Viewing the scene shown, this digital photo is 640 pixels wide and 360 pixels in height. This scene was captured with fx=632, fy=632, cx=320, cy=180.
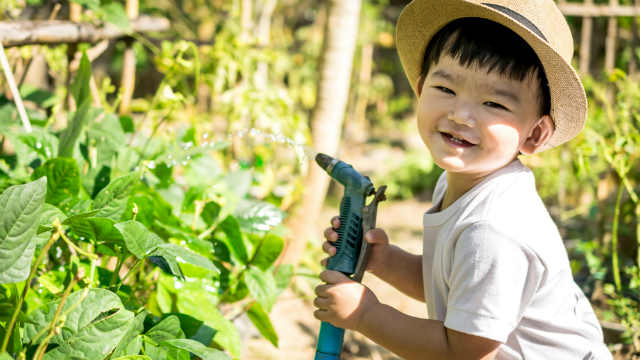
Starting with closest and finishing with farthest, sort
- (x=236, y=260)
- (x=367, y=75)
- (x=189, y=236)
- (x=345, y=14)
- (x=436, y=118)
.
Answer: (x=436, y=118) < (x=189, y=236) < (x=236, y=260) < (x=345, y=14) < (x=367, y=75)

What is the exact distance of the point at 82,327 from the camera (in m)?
1.04

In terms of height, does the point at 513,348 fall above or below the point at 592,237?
above

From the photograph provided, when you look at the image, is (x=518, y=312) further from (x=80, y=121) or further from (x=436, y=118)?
(x=80, y=121)

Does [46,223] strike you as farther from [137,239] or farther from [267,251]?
[267,251]

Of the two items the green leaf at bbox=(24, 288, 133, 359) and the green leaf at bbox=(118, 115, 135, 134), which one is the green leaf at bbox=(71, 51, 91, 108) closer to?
the green leaf at bbox=(118, 115, 135, 134)

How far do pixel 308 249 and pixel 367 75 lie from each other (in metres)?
4.91

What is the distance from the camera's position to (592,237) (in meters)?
2.91

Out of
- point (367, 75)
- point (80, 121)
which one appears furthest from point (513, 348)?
point (367, 75)

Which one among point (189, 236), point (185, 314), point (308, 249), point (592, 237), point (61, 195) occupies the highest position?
point (61, 195)

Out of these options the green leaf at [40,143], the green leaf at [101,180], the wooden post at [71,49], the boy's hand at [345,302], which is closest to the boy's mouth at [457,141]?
the boy's hand at [345,302]

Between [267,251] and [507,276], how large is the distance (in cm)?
67

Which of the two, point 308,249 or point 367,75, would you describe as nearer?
point 308,249

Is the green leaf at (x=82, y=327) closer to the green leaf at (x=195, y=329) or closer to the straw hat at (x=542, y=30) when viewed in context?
the green leaf at (x=195, y=329)

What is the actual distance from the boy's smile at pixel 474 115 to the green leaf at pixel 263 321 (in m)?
0.65
